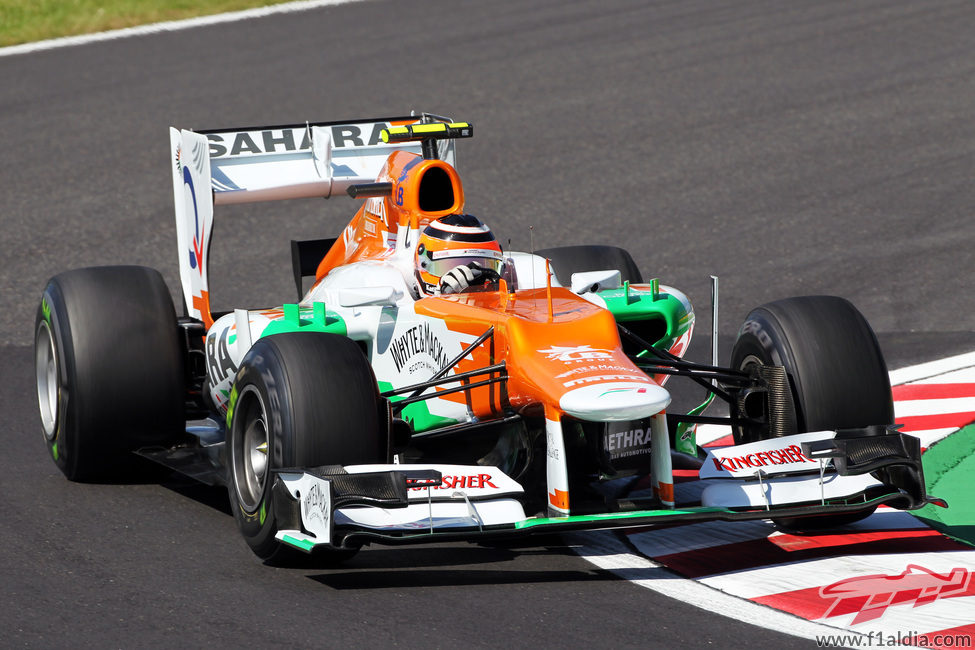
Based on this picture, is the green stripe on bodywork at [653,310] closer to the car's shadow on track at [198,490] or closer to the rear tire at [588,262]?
the rear tire at [588,262]

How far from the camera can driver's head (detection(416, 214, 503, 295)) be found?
23.6ft

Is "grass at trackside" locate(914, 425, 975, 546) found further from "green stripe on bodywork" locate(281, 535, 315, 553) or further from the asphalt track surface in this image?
"green stripe on bodywork" locate(281, 535, 315, 553)

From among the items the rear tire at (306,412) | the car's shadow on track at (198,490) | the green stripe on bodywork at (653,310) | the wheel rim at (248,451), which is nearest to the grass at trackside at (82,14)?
the car's shadow on track at (198,490)

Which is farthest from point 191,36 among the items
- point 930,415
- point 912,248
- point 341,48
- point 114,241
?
point 930,415

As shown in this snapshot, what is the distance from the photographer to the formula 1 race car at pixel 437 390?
5.96 metres

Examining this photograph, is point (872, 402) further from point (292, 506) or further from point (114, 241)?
point (114, 241)

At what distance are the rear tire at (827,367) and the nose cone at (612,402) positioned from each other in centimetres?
91

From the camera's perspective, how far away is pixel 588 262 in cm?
848

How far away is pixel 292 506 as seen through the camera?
19.6 feet

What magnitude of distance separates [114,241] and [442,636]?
8.56 metres

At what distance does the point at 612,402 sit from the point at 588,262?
273 cm

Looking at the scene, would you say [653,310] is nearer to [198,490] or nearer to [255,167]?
[198,490]

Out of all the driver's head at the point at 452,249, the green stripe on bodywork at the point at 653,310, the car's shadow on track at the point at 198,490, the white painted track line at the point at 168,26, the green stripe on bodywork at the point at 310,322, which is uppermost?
the white painted track line at the point at 168,26

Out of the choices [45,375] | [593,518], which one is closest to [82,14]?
[45,375]
